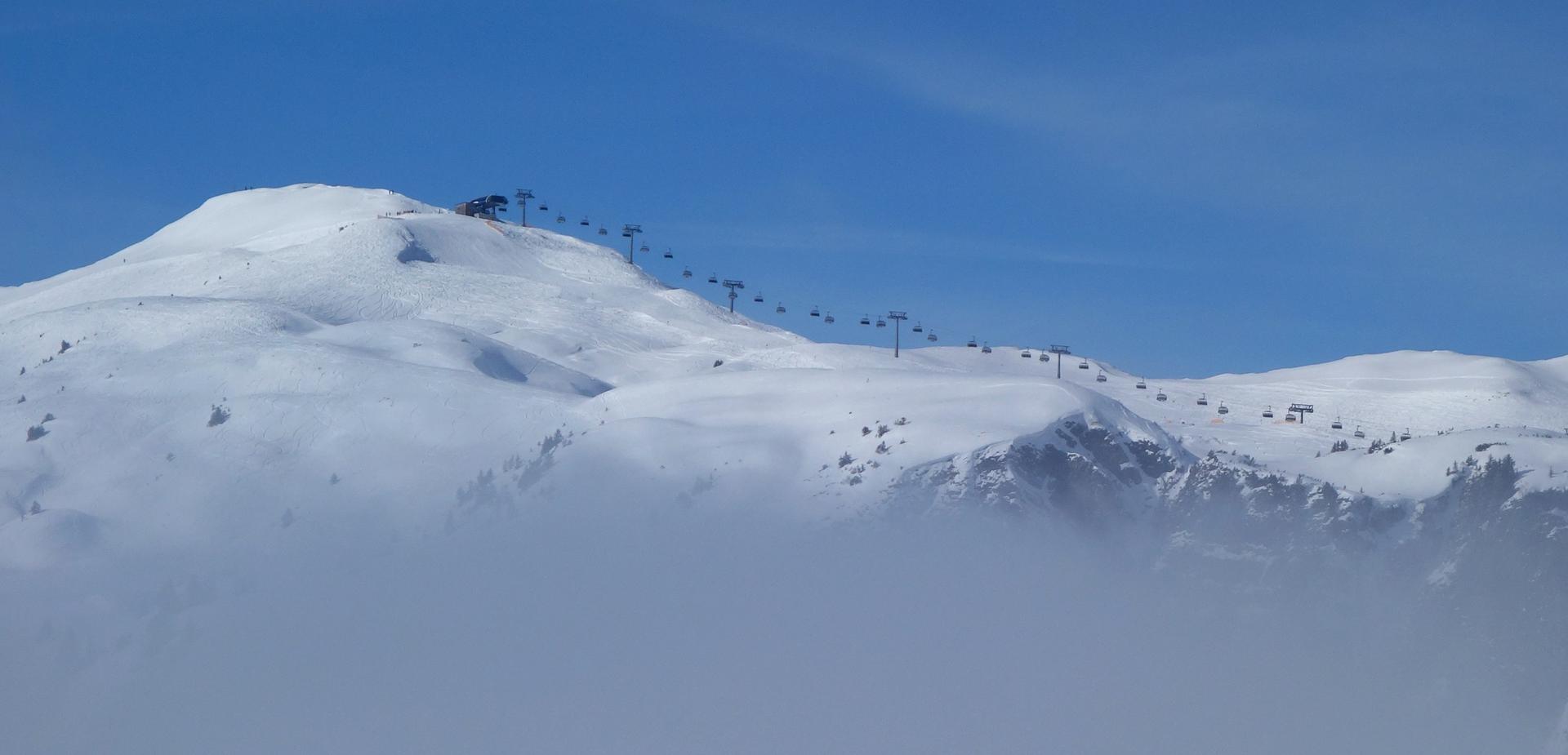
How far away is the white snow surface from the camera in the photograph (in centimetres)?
5334

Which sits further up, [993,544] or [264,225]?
[264,225]

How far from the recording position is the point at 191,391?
200ft

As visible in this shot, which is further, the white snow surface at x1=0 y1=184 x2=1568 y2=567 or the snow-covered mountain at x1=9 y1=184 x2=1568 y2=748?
the white snow surface at x1=0 y1=184 x2=1568 y2=567

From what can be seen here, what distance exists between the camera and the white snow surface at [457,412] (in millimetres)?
53344

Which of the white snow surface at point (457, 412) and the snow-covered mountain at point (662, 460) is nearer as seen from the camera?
the snow-covered mountain at point (662, 460)

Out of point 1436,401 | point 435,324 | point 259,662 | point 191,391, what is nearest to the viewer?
point 259,662

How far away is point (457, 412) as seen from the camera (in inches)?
2329

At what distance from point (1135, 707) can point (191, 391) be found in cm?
3561

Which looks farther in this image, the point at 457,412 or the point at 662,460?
the point at 457,412

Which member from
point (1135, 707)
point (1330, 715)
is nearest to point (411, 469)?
point (1135, 707)

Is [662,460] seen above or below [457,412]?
below

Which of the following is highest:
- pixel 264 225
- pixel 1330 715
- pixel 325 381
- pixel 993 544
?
pixel 264 225

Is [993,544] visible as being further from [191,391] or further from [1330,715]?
[191,391]

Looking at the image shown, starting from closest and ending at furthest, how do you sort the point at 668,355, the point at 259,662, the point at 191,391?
Result: 1. the point at 259,662
2. the point at 191,391
3. the point at 668,355
